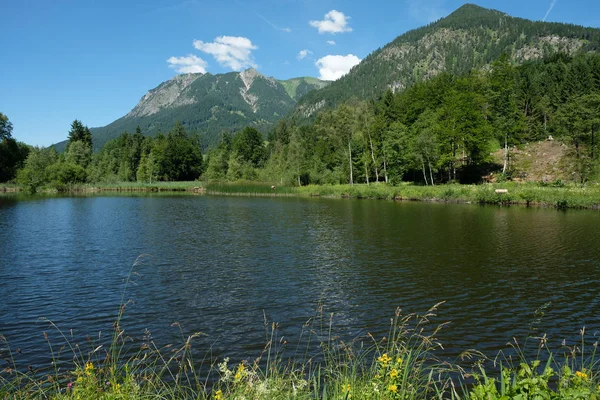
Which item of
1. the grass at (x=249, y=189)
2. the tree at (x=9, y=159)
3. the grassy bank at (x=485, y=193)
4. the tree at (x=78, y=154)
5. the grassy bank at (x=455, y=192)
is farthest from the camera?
the tree at (x=78, y=154)

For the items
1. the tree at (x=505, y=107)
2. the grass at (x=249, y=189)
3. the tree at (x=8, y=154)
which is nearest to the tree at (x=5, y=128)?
the tree at (x=8, y=154)

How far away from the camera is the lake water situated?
12.7 metres

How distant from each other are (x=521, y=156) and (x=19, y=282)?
77704 millimetres

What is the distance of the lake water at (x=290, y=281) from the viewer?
12.7 m

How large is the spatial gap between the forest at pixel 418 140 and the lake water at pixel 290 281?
33.1 m

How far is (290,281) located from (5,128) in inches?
4583

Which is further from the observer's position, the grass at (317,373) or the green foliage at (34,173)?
the green foliage at (34,173)

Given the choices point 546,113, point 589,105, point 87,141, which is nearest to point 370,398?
point 589,105

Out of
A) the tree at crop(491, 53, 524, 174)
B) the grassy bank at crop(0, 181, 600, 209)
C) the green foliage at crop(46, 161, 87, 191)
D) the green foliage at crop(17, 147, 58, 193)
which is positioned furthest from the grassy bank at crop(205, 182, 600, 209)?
the green foliage at crop(17, 147, 58, 193)

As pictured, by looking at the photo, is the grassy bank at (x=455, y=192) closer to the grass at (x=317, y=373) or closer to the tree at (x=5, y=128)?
the tree at (x=5, y=128)

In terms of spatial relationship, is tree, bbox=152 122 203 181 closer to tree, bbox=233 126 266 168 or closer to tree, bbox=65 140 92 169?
tree, bbox=233 126 266 168

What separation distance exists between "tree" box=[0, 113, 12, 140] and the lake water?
8511cm

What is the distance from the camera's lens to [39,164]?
4094 inches

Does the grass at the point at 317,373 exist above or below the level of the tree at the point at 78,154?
below
